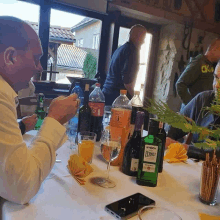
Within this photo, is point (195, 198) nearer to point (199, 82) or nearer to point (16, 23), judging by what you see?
point (16, 23)

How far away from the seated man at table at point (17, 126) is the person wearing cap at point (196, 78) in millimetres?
1878

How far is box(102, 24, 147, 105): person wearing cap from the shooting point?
2.69 metres

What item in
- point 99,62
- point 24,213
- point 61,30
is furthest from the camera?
point 99,62

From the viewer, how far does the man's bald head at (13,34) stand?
2.41 ft

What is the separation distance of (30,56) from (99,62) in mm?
2365

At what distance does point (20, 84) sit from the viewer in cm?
83

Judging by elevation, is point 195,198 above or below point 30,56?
below

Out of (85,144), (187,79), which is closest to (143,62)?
(187,79)

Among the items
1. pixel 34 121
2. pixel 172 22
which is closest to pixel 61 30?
pixel 172 22

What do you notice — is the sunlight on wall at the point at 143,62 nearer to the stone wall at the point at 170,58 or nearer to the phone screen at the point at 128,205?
the stone wall at the point at 170,58

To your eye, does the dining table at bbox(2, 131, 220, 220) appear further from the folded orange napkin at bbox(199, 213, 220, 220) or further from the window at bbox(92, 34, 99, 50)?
the window at bbox(92, 34, 99, 50)

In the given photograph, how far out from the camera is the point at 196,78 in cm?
259

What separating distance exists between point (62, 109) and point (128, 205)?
376 millimetres

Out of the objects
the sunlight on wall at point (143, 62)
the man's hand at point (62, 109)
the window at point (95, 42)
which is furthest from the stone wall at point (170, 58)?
the man's hand at point (62, 109)
